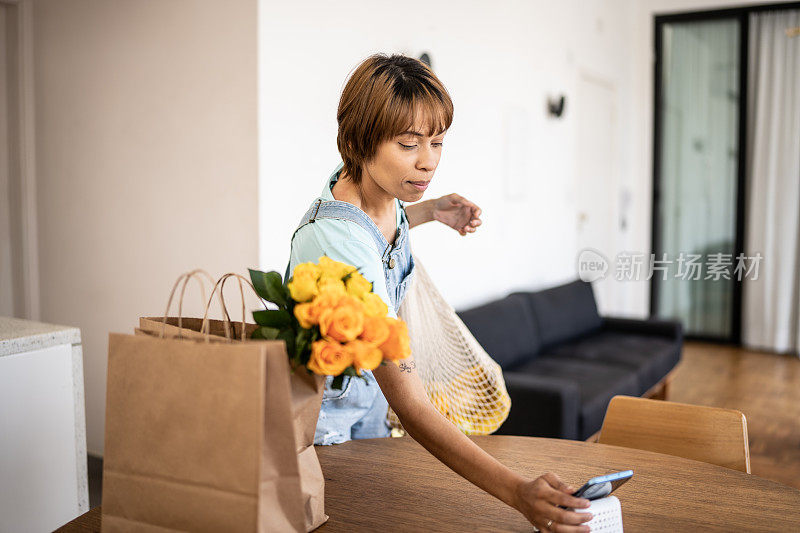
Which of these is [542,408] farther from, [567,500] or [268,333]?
[268,333]

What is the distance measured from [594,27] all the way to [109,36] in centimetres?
390

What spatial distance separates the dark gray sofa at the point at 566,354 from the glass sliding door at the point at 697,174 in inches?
70.9

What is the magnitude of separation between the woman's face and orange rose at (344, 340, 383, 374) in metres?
0.47

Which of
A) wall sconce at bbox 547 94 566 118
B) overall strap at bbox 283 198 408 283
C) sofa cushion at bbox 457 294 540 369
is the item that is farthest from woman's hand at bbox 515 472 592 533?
wall sconce at bbox 547 94 566 118

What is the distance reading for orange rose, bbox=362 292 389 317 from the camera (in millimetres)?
939

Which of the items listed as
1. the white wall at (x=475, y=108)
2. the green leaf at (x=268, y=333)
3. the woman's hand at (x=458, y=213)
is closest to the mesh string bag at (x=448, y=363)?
the woman's hand at (x=458, y=213)

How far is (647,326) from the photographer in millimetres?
4734

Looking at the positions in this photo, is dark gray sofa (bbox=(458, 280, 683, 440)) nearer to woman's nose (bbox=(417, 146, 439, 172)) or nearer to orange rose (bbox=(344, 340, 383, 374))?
woman's nose (bbox=(417, 146, 439, 172))

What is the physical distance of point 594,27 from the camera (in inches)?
224

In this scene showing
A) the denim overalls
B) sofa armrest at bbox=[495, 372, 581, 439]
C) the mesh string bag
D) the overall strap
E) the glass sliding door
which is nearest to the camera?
the overall strap

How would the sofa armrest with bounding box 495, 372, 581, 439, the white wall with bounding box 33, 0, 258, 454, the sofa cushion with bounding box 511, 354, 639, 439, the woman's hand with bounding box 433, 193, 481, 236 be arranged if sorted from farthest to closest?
1. the sofa cushion with bounding box 511, 354, 639, 439
2. the sofa armrest with bounding box 495, 372, 581, 439
3. the white wall with bounding box 33, 0, 258, 454
4. the woman's hand with bounding box 433, 193, 481, 236

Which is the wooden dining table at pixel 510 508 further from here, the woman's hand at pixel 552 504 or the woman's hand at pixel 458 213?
the woman's hand at pixel 458 213

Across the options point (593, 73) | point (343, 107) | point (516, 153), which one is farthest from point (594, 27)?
point (343, 107)

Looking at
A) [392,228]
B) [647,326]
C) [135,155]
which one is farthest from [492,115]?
[392,228]
